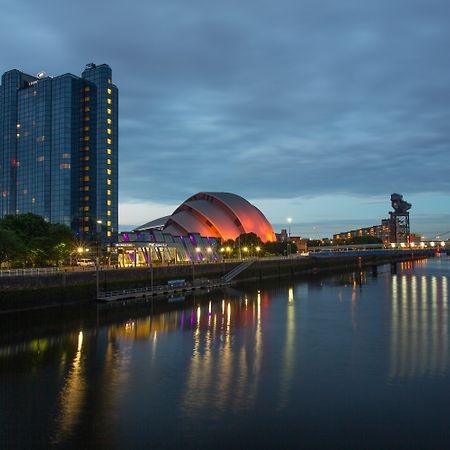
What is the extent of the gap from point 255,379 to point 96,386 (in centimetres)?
711

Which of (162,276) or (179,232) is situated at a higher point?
(179,232)

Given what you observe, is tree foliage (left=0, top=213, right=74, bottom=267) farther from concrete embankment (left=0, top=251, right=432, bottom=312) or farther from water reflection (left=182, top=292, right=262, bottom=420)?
water reflection (left=182, top=292, right=262, bottom=420)

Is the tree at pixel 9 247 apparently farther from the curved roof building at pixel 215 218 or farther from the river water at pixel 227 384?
the curved roof building at pixel 215 218

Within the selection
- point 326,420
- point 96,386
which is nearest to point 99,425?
point 96,386

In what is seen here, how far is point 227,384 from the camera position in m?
21.0

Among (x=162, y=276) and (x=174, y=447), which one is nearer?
(x=174, y=447)

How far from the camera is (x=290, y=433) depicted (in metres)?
15.9

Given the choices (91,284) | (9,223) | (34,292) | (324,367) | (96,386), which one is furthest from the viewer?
(9,223)

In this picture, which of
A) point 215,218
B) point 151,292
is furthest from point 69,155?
point 151,292

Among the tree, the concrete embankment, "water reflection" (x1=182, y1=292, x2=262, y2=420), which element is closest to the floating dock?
the concrete embankment

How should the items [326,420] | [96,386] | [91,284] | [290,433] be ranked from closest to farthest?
[290,433] → [326,420] → [96,386] → [91,284]

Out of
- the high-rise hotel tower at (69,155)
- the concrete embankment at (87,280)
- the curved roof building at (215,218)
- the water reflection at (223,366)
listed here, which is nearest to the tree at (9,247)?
the concrete embankment at (87,280)

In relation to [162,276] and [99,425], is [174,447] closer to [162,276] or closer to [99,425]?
[99,425]

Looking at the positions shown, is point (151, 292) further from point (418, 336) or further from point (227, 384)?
point (227, 384)
